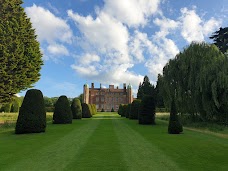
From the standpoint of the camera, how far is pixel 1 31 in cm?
2386

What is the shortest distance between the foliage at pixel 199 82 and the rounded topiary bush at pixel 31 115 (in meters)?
10.1

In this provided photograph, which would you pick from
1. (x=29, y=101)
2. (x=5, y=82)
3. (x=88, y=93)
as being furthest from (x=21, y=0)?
(x=88, y=93)

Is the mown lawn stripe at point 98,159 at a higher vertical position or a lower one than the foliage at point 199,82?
lower

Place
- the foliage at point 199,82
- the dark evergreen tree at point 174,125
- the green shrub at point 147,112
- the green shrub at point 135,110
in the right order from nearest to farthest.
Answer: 1. the dark evergreen tree at point 174,125
2. the foliage at point 199,82
3. the green shrub at point 147,112
4. the green shrub at point 135,110

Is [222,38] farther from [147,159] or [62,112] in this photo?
[147,159]

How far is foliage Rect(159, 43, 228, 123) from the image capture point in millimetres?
20370

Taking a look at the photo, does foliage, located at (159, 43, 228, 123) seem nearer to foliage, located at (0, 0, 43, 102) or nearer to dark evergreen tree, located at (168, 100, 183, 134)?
dark evergreen tree, located at (168, 100, 183, 134)

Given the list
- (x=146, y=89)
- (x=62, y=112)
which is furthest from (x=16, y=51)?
(x=146, y=89)

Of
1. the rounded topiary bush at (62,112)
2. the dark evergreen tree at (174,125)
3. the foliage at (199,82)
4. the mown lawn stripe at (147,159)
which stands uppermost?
the foliage at (199,82)

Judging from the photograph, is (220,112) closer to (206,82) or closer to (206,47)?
(206,82)

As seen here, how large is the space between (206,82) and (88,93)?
89015 millimetres

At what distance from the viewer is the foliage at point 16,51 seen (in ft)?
78.9

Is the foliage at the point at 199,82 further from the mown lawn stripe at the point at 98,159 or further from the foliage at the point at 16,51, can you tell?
the foliage at the point at 16,51

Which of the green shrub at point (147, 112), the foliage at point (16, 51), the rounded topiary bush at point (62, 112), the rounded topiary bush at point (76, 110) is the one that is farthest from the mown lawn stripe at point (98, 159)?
the rounded topiary bush at point (76, 110)
